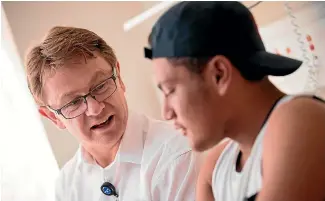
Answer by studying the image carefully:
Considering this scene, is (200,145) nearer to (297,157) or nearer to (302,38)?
(297,157)

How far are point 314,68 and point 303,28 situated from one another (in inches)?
4.5

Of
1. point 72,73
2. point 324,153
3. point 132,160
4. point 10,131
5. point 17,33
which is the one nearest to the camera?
point 324,153

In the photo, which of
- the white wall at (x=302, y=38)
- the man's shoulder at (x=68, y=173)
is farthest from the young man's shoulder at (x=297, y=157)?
the man's shoulder at (x=68, y=173)

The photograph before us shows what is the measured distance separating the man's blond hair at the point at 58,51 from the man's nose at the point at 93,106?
0.11 meters

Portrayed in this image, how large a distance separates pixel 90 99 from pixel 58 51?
150 mm

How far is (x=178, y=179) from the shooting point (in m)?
1.15

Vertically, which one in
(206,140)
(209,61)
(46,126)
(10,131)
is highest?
(209,61)

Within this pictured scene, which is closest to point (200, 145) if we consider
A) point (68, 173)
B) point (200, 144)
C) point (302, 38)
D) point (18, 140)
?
point (200, 144)

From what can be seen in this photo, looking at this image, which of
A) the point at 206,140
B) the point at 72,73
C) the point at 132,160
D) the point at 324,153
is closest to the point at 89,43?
the point at 72,73

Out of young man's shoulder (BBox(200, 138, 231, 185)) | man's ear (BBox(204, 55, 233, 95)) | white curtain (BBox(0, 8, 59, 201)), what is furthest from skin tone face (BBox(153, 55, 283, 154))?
white curtain (BBox(0, 8, 59, 201))

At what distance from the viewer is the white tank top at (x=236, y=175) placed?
690mm

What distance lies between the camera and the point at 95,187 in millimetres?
1303

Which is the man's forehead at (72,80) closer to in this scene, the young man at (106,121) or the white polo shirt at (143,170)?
the young man at (106,121)

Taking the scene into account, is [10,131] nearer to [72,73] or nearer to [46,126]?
→ [46,126]
